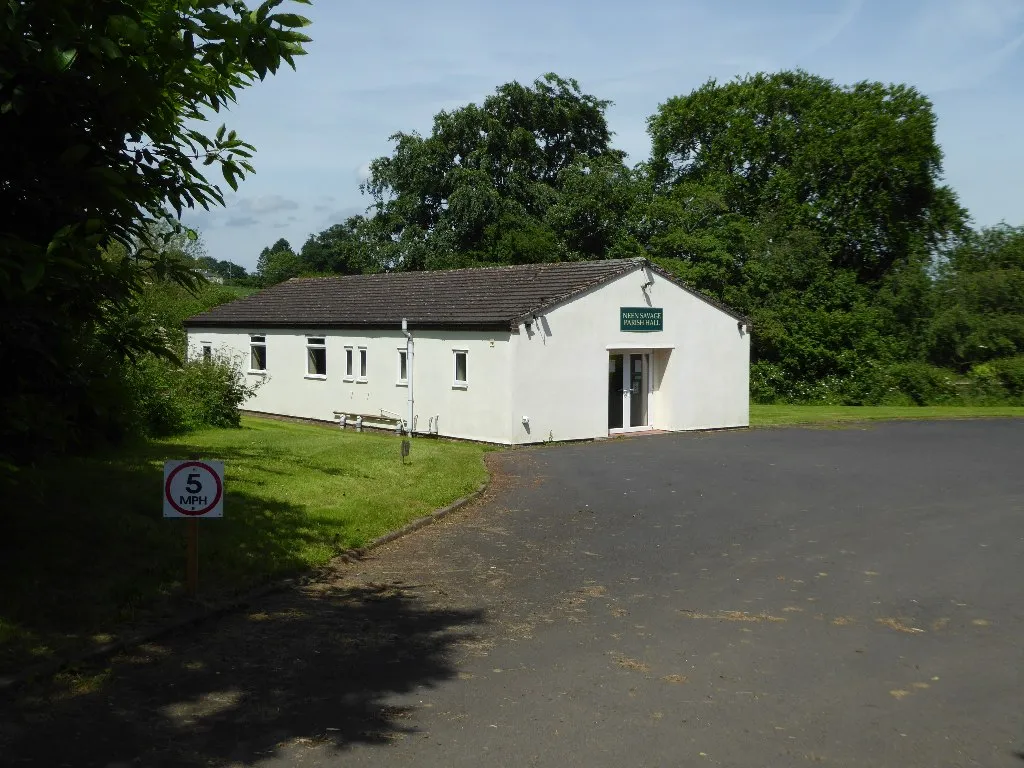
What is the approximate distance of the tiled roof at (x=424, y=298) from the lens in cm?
2766

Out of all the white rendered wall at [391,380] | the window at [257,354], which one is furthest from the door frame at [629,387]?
the window at [257,354]

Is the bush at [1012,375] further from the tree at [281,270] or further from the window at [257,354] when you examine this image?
the tree at [281,270]

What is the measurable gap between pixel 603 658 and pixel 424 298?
23806mm

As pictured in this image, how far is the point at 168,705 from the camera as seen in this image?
22.5 feet

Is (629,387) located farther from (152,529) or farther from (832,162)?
(832,162)

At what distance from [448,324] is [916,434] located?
13.3m

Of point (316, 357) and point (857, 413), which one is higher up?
point (316, 357)

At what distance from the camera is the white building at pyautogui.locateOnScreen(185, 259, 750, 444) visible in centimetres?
2689

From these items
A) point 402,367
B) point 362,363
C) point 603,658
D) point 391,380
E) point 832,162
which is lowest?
point 603,658

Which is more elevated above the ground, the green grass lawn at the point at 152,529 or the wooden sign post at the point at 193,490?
the wooden sign post at the point at 193,490

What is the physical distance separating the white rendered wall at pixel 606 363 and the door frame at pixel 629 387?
4.5 inches

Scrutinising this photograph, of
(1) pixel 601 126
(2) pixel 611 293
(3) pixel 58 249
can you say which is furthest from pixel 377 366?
(1) pixel 601 126

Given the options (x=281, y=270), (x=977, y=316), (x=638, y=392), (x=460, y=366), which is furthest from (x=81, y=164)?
(x=281, y=270)

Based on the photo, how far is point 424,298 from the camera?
1230 inches
